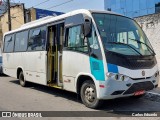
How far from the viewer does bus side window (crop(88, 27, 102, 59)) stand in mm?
7409

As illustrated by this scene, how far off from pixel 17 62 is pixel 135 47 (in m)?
6.67

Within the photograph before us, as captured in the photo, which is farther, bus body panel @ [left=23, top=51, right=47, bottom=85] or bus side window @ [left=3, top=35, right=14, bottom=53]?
bus side window @ [left=3, top=35, right=14, bottom=53]

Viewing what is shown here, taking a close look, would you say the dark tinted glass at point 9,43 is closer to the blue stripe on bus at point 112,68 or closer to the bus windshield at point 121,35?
the bus windshield at point 121,35

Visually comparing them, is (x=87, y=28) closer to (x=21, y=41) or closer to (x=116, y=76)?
(x=116, y=76)

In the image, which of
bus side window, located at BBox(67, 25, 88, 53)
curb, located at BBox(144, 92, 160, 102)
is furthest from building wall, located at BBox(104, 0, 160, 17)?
bus side window, located at BBox(67, 25, 88, 53)

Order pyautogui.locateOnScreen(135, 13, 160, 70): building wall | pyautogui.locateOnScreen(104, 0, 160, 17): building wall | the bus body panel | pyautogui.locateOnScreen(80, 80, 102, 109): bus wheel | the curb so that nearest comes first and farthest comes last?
pyautogui.locateOnScreen(80, 80, 102, 109): bus wheel < the curb < the bus body panel < pyautogui.locateOnScreen(135, 13, 160, 70): building wall < pyautogui.locateOnScreen(104, 0, 160, 17): building wall

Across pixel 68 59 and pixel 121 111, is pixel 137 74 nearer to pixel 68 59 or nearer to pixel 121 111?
pixel 121 111

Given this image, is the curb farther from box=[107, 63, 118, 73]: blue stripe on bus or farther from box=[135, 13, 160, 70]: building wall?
box=[135, 13, 160, 70]: building wall

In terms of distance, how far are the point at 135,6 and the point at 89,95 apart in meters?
44.3

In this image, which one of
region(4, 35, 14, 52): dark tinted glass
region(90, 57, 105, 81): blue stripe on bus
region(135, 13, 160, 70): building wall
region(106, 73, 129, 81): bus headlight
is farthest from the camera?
region(135, 13, 160, 70): building wall

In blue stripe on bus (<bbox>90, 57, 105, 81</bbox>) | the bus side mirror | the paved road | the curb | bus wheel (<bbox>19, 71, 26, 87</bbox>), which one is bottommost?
the paved road

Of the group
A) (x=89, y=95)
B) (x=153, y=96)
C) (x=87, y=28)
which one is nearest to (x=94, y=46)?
(x=87, y=28)

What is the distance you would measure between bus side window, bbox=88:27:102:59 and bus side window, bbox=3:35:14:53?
7013 mm

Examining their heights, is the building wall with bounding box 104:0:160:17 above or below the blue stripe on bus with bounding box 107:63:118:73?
above
